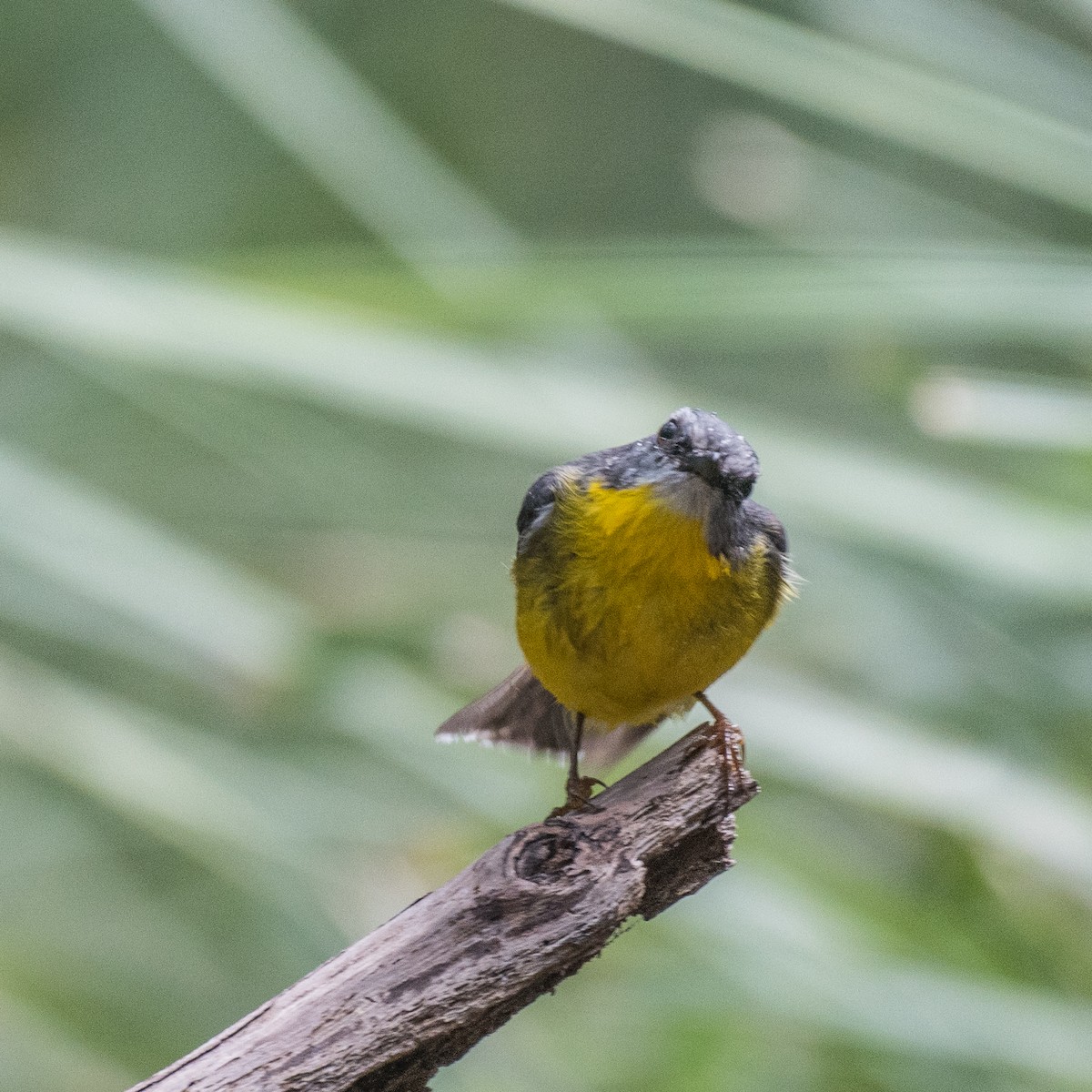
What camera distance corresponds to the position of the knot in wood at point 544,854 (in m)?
2.55

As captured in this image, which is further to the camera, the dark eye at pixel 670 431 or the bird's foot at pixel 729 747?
the dark eye at pixel 670 431

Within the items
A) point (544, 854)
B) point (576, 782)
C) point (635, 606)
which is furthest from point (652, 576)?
point (544, 854)

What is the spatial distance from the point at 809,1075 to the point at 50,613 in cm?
314

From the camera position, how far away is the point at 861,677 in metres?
6.47

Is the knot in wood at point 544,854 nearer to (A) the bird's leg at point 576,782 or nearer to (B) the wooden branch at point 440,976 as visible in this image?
(B) the wooden branch at point 440,976

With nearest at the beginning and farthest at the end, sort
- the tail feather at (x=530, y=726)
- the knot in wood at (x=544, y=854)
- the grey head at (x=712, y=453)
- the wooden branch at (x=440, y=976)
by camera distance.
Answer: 1. the wooden branch at (x=440, y=976)
2. the knot in wood at (x=544, y=854)
3. the grey head at (x=712, y=453)
4. the tail feather at (x=530, y=726)

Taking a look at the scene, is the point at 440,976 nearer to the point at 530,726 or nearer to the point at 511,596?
the point at 530,726

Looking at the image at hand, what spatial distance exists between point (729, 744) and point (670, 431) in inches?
28.1

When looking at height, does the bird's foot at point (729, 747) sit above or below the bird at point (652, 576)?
below

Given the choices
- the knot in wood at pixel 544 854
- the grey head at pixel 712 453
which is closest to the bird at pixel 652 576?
the grey head at pixel 712 453

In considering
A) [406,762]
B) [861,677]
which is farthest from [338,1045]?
[861,677]

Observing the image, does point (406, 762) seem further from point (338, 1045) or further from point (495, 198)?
point (495, 198)

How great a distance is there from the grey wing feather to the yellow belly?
53 cm

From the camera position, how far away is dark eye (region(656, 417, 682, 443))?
10.6 feet
